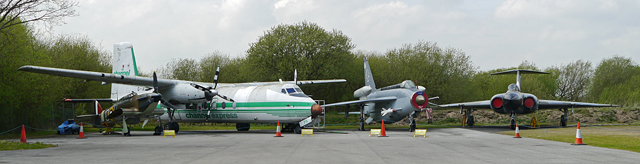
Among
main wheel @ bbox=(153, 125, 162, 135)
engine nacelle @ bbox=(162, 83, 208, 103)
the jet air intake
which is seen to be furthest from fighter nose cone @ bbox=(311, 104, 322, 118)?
main wheel @ bbox=(153, 125, 162, 135)

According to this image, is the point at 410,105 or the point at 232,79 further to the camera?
the point at 232,79

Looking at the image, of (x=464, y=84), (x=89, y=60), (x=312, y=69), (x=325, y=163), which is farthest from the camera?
(x=464, y=84)

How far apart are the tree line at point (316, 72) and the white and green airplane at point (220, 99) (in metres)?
4.71

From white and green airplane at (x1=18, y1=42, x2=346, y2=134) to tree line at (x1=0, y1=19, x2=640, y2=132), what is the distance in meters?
4.71

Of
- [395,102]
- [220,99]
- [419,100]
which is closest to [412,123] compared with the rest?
[419,100]

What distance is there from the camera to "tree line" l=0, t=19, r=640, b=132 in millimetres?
26656

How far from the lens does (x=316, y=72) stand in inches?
1576

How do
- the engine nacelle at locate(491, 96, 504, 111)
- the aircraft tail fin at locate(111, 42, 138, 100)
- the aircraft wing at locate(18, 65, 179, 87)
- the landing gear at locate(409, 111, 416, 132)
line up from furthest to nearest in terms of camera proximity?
the engine nacelle at locate(491, 96, 504, 111)
the aircraft tail fin at locate(111, 42, 138, 100)
the landing gear at locate(409, 111, 416, 132)
the aircraft wing at locate(18, 65, 179, 87)

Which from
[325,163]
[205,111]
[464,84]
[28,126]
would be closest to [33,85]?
[28,126]

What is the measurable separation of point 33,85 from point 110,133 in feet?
14.9

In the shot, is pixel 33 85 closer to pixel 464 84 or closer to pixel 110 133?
pixel 110 133

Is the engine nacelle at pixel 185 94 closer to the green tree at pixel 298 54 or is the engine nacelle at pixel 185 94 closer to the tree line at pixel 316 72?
the tree line at pixel 316 72

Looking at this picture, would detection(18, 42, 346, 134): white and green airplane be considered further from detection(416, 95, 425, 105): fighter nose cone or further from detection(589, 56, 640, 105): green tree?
detection(589, 56, 640, 105): green tree

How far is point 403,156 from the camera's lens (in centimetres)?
1060
